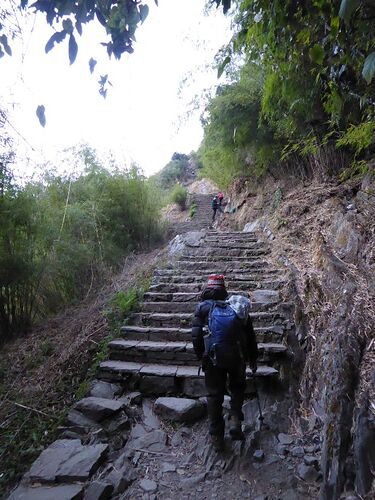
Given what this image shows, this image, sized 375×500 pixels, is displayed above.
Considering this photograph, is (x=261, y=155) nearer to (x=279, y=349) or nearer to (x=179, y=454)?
(x=279, y=349)

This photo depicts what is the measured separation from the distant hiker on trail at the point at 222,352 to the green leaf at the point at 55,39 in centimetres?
197

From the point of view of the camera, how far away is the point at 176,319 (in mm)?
4207

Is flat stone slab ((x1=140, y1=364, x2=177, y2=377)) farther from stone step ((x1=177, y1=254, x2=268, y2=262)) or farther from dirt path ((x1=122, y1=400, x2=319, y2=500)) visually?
stone step ((x1=177, y1=254, x2=268, y2=262))

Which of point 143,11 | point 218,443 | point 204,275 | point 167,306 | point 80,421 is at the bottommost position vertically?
point 218,443

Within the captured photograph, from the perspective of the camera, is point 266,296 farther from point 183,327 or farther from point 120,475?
point 120,475

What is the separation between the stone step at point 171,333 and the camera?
3617mm

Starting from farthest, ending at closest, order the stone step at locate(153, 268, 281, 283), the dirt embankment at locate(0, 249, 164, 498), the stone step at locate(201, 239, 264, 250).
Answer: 1. the stone step at locate(201, 239, 264, 250)
2. the stone step at locate(153, 268, 281, 283)
3. the dirt embankment at locate(0, 249, 164, 498)

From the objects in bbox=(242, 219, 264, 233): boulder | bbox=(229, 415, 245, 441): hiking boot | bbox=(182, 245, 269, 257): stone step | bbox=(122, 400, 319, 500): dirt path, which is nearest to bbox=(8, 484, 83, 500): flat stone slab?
bbox=(122, 400, 319, 500): dirt path

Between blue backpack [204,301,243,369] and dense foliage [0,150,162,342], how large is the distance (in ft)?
9.87

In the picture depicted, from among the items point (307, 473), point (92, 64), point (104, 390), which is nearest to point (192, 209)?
point (104, 390)

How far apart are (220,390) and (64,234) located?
4.12 m

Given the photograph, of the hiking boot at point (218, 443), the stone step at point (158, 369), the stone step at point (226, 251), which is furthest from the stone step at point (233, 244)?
the hiking boot at point (218, 443)

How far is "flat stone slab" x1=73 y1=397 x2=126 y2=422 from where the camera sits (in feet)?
9.32

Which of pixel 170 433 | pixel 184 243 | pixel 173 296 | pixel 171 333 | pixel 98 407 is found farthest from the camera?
pixel 184 243
